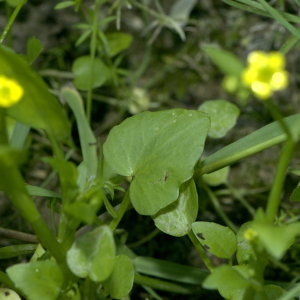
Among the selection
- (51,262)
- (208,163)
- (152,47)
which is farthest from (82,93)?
(51,262)

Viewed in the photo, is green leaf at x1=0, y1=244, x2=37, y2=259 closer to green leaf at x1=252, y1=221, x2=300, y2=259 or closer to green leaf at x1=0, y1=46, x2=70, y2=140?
green leaf at x1=0, y1=46, x2=70, y2=140

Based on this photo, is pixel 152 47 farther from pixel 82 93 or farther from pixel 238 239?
pixel 238 239

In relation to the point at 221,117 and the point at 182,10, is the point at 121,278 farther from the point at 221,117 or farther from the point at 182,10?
the point at 182,10

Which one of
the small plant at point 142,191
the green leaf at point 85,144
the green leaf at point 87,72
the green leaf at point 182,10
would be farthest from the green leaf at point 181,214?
the green leaf at point 182,10

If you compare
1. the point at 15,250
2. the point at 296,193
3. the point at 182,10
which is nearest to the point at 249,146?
the point at 296,193

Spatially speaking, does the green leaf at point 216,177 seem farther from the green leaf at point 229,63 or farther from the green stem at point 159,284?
the green leaf at point 229,63

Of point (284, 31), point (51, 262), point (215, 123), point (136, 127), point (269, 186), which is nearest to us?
point (51, 262)
